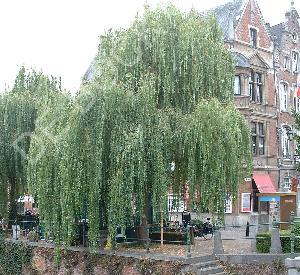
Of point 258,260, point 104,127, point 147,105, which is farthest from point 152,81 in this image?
point 258,260

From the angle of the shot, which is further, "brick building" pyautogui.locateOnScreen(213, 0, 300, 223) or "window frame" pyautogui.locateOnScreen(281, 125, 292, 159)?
"window frame" pyautogui.locateOnScreen(281, 125, 292, 159)

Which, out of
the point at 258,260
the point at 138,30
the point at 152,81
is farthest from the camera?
the point at 138,30

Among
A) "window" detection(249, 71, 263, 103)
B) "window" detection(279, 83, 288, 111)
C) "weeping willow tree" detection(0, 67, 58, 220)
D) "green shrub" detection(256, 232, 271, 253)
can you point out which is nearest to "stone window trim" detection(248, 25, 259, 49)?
"window" detection(249, 71, 263, 103)

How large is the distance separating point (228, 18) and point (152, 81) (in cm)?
1598

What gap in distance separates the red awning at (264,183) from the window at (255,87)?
4.50 metres

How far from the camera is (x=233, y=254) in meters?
17.0

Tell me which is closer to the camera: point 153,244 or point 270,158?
point 153,244

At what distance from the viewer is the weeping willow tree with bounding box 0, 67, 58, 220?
2369cm

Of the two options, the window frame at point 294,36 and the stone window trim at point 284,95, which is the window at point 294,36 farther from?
the stone window trim at point 284,95

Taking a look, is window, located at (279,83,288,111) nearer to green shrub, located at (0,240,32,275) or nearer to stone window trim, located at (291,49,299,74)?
stone window trim, located at (291,49,299,74)

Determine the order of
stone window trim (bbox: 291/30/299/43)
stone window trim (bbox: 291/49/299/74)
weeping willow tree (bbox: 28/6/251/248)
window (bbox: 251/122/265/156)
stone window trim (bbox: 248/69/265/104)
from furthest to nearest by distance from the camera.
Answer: stone window trim (bbox: 291/30/299/43)
stone window trim (bbox: 291/49/299/74)
window (bbox: 251/122/265/156)
stone window trim (bbox: 248/69/265/104)
weeping willow tree (bbox: 28/6/251/248)

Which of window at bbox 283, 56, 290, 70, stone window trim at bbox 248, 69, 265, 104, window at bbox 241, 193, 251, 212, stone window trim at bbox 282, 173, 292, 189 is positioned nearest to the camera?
window at bbox 241, 193, 251, 212

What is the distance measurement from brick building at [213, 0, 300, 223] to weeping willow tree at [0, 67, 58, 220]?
1173 cm

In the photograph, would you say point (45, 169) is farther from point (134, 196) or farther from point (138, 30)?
point (138, 30)
